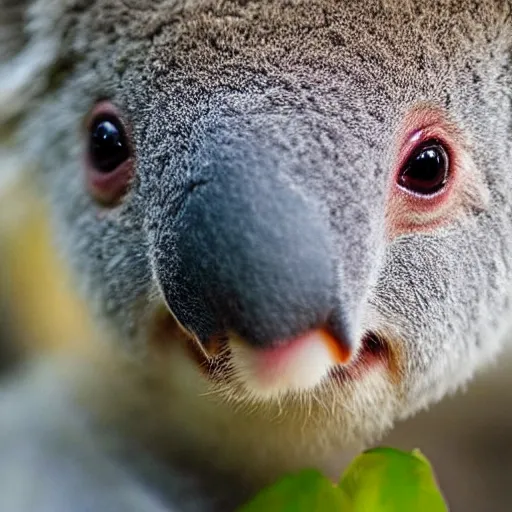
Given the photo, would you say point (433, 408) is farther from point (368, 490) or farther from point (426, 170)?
point (426, 170)

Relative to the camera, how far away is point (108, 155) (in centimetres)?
108

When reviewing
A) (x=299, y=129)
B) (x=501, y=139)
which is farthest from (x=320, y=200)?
(x=501, y=139)

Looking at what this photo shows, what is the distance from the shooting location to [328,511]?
985mm

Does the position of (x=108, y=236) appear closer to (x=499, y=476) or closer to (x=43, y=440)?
(x=43, y=440)

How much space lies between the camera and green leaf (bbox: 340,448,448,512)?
3.23ft

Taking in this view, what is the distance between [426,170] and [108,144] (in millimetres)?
417

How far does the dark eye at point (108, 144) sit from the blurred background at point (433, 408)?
19.5 inches

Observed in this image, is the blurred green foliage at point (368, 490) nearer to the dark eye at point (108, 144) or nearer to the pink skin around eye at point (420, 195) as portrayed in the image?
the pink skin around eye at point (420, 195)

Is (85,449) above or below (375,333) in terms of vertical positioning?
below

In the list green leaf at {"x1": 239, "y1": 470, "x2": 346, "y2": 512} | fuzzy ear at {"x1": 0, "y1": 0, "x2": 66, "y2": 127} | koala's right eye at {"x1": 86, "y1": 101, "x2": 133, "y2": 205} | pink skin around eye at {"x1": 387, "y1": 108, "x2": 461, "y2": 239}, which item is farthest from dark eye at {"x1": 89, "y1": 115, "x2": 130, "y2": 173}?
green leaf at {"x1": 239, "y1": 470, "x2": 346, "y2": 512}

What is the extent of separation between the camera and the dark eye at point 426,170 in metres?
0.96

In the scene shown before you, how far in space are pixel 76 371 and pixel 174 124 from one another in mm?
1028

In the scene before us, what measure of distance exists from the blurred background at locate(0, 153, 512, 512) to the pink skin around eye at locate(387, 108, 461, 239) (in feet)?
2.62

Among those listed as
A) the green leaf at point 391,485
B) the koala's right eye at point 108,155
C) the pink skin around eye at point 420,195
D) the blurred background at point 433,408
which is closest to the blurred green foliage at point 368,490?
the green leaf at point 391,485
